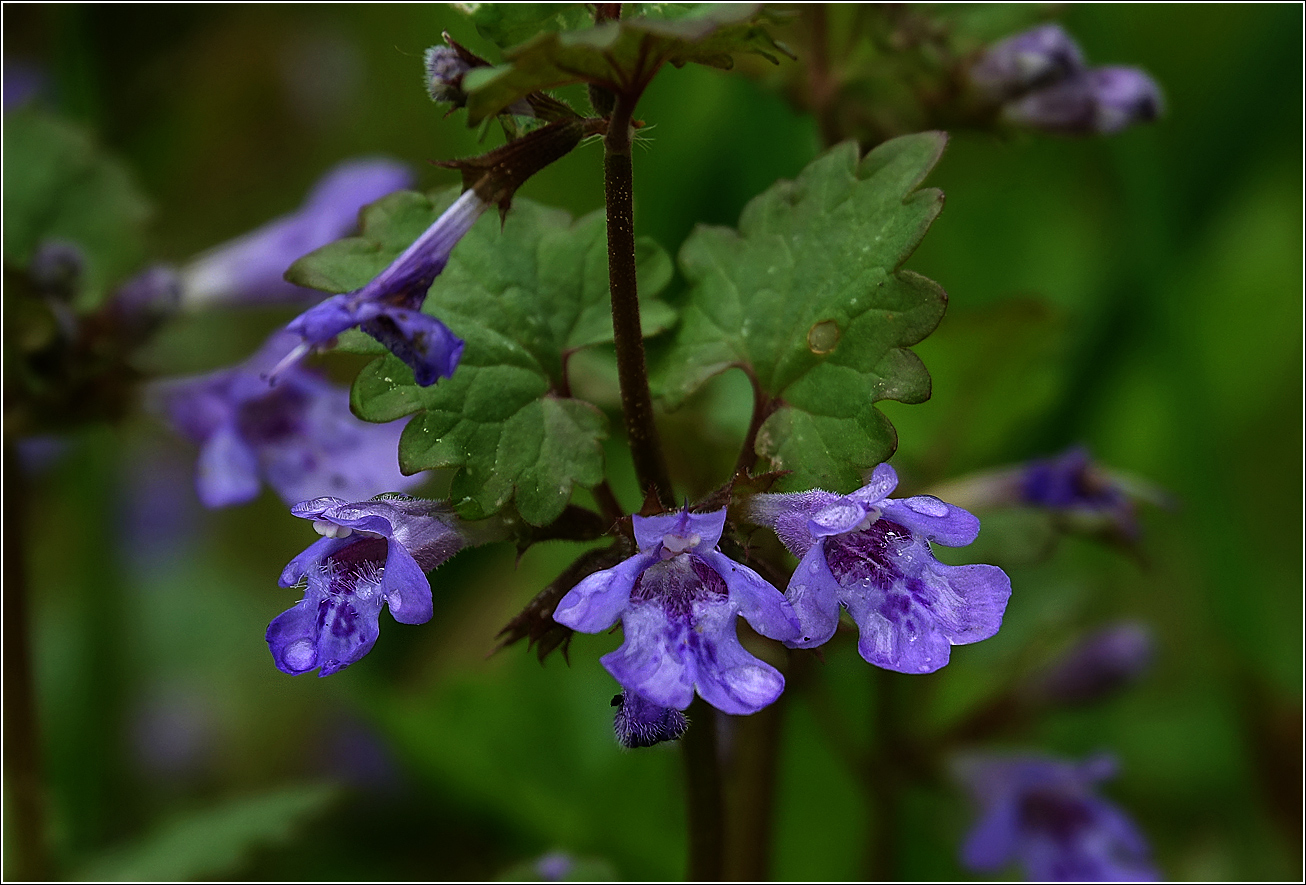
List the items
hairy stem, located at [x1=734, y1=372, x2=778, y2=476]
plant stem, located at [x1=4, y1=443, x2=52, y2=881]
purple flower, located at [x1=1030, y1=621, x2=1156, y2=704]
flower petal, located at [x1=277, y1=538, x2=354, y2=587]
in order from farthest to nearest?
purple flower, located at [x1=1030, y1=621, x2=1156, y2=704] < plant stem, located at [x1=4, y1=443, x2=52, y2=881] < hairy stem, located at [x1=734, y1=372, x2=778, y2=476] < flower petal, located at [x1=277, y1=538, x2=354, y2=587]

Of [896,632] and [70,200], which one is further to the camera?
[70,200]

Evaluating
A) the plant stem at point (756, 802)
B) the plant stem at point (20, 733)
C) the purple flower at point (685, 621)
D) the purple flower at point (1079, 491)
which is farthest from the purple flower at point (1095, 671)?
the plant stem at point (20, 733)

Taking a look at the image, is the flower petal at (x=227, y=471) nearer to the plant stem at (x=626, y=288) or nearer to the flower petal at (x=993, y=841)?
the plant stem at (x=626, y=288)

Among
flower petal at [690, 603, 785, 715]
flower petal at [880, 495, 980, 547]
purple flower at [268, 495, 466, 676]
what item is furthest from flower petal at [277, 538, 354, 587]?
flower petal at [880, 495, 980, 547]

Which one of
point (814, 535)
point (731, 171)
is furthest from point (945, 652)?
point (731, 171)

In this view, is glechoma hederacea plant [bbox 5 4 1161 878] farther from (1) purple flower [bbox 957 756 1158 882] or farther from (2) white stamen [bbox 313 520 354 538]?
(1) purple flower [bbox 957 756 1158 882]

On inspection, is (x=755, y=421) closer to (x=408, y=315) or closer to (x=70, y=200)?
(x=408, y=315)

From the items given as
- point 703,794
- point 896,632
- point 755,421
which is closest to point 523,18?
point 755,421
